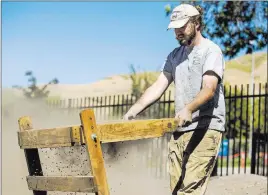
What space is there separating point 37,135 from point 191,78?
1273mm

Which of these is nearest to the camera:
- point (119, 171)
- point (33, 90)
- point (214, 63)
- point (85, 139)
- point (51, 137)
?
point (85, 139)

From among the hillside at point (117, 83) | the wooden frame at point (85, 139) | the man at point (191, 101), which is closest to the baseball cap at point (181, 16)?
the man at point (191, 101)

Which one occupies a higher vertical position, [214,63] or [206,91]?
[214,63]

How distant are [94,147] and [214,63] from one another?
123cm

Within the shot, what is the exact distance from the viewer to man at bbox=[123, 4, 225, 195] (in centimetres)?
387

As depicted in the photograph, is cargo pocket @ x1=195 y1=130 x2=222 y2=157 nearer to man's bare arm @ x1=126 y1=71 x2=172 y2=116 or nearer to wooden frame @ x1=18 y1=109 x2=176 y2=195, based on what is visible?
wooden frame @ x1=18 y1=109 x2=176 y2=195

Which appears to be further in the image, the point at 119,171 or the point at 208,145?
the point at 119,171

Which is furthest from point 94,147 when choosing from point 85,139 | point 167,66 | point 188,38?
point 167,66

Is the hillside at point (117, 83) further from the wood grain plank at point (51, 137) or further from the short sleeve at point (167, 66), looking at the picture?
the wood grain plank at point (51, 137)

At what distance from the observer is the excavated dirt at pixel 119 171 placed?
6.25m

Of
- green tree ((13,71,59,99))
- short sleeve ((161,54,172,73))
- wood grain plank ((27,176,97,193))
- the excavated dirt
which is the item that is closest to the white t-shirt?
short sleeve ((161,54,172,73))

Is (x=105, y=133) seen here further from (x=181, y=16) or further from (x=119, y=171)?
(x=119, y=171)

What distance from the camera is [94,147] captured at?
3086 mm

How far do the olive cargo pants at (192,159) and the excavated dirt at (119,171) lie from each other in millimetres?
1567
